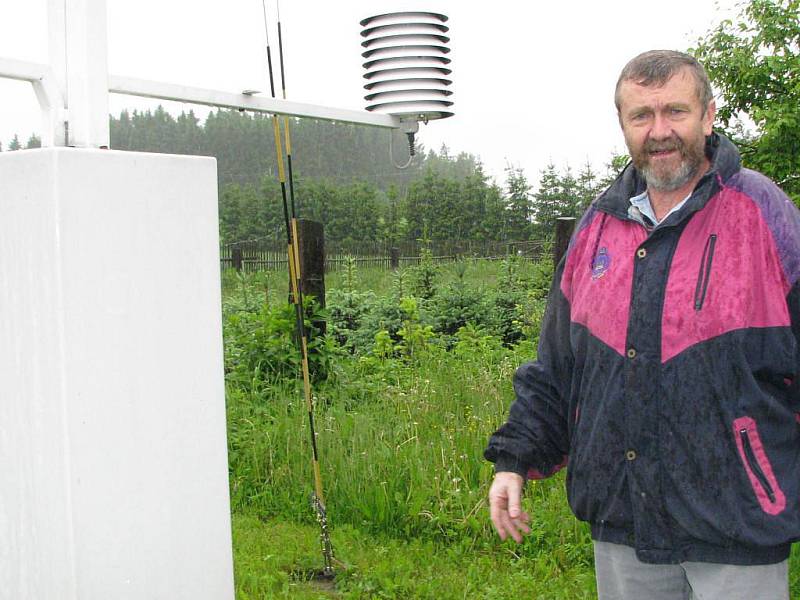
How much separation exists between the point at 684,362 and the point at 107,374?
50.4 inches

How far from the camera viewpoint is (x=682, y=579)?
2.30 m

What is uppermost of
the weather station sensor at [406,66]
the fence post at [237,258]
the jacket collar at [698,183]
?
the fence post at [237,258]

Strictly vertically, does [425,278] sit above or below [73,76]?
above

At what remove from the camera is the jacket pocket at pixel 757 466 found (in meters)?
2.09

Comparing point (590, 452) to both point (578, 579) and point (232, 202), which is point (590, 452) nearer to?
point (578, 579)

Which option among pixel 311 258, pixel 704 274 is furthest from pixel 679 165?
pixel 311 258

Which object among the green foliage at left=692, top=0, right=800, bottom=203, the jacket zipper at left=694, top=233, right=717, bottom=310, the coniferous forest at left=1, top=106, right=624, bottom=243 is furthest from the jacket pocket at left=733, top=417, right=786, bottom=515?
the coniferous forest at left=1, top=106, right=624, bottom=243

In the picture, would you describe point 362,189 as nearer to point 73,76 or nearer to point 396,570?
point 396,570

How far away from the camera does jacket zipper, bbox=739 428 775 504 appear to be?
210 centimetres

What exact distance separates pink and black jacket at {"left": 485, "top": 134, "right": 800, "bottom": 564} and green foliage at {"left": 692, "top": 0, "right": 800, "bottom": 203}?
7665 mm

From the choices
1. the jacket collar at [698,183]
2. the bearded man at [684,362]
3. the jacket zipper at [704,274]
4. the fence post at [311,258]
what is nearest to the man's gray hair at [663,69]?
the bearded man at [684,362]

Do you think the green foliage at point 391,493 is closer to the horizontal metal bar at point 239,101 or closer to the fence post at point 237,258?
the horizontal metal bar at point 239,101

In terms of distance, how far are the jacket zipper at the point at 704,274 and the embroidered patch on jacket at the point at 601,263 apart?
0.25 meters

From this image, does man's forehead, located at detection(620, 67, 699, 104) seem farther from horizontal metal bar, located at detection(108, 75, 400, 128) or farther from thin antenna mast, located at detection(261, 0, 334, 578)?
thin antenna mast, located at detection(261, 0, 334, 578)
